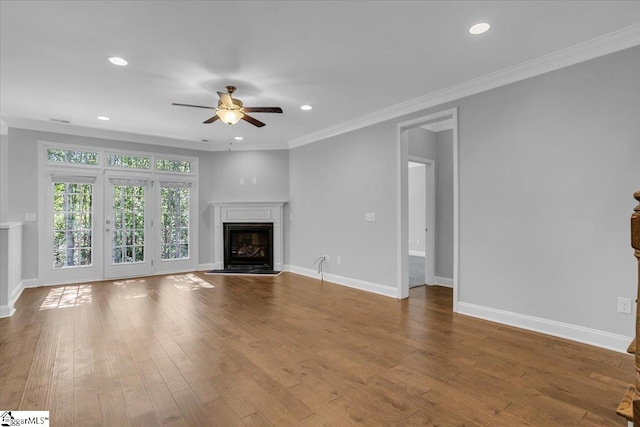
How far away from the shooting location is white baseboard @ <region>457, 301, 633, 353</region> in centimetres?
281

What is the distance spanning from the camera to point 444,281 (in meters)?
5.47

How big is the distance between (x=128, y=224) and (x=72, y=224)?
0.85m

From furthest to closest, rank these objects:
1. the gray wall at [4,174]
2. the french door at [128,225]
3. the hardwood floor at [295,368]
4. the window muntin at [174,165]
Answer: the window muntin at [174,165]
the french door at [128,225]
the gray wall at [4,174]
the hardwood floor at [295,368]

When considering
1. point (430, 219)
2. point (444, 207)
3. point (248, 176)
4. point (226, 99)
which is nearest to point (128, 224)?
point (248, 176)

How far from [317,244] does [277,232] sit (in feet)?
3.77

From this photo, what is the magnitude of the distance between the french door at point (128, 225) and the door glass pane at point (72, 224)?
28cm

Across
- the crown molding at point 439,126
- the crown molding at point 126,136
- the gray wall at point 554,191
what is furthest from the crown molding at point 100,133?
the gray wall at point 554,191

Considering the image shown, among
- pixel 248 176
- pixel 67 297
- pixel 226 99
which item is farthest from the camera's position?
pixel 248 176

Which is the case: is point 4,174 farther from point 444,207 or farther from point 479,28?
point 444,207

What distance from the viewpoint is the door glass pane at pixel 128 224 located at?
6039 millimetres

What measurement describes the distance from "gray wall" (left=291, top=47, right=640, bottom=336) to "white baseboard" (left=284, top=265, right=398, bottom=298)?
116 centimetres

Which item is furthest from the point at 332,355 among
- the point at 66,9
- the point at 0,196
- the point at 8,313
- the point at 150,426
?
the point at 0,196

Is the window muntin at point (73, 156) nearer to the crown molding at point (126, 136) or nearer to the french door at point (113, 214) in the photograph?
the french door at point (113, 214)

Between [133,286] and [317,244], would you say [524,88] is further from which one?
[133,286]
